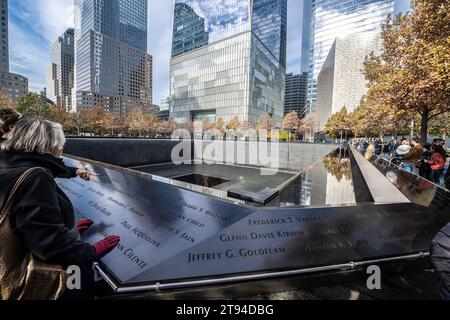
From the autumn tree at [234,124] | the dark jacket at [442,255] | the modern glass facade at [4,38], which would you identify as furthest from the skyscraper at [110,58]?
the dark jacket at [442,255]

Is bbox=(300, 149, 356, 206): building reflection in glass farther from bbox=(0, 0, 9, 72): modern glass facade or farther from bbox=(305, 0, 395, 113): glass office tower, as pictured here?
bbox=(0, 0, 9, 72): modern glass facade

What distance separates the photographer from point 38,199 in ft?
3.85

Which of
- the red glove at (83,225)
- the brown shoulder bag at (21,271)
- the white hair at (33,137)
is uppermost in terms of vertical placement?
the white hair at (33,137)

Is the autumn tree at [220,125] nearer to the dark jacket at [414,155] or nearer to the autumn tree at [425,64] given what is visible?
the autumn tree at [425,64]

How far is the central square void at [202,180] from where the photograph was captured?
1736cm

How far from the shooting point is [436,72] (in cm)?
706

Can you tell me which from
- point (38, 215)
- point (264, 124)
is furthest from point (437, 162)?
point (264, 124)

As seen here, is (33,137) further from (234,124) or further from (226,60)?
(226,60)

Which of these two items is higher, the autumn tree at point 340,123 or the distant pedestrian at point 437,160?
the autumn tree at point 340,123

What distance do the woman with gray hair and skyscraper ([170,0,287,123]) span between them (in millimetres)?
64969

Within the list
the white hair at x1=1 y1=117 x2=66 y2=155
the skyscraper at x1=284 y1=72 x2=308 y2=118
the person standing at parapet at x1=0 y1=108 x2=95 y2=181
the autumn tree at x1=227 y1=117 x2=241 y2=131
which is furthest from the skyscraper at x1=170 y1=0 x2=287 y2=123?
the white hair at x1=1 y1=117 x2=66 y2=155

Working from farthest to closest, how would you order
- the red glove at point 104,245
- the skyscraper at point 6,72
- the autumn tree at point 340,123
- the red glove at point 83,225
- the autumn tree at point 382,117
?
1. the skyscraper at point 6,72
2. the autumn tree at point 340,123
3. the autumn tree at point 382,117
4. the red glove at point 83,225
5. the red glove at point 104,245

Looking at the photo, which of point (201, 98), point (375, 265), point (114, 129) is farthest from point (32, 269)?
point (201, 98)

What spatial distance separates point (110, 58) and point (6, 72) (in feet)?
165
